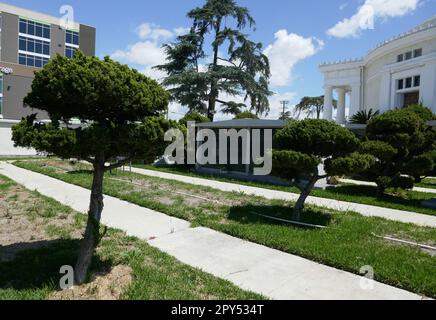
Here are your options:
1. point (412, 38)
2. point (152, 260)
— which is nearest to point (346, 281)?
point (152, 260)

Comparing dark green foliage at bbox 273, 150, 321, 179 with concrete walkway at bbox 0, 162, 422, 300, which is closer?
concrete walkway at bbox 0, 162, 422, 300

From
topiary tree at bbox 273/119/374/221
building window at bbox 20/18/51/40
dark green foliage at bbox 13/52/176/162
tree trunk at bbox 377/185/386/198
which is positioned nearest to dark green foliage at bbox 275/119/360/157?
topiary tree at bbox 273/119/374/221

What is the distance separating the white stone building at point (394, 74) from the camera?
86.8 feet

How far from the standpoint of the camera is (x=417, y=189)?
13.8 m

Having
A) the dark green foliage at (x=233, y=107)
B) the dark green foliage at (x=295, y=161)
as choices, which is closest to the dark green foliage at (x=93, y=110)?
Answer: the dark green foliage at (x=295, y=161)

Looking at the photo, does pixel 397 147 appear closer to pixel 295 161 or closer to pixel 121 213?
pixel 295 161

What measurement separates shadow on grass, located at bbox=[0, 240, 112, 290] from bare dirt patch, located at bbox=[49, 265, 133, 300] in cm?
20

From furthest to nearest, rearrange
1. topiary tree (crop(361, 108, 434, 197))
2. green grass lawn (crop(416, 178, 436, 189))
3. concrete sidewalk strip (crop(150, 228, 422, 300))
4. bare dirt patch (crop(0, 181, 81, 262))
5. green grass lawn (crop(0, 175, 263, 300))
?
green grass lawn (crop(416, 178, 436, 189)) < topiary tree (crop(361, 108, 434, 197)) < bare dirt patch (crop(0, 181, 81, 262)) < concrete sidewalk strip (crop(150, 228, 422, 300)) < green grass lawn (crop(0, 175, 263, 300))

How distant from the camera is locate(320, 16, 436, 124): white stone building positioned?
26453mm

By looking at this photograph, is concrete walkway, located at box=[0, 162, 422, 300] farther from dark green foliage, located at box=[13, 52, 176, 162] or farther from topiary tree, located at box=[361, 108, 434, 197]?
topiary tree, located at box=[361, 108, 434, 197]

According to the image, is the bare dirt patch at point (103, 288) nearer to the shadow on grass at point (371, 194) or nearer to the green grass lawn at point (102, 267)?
the green grass lawn at point (102, 267)
